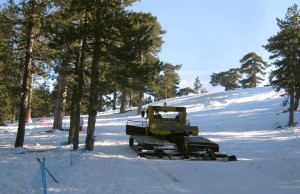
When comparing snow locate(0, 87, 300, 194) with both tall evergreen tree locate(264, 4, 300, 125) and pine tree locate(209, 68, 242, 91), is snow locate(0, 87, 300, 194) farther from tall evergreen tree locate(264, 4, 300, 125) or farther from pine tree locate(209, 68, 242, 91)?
pine tree locate(209, 68, 242, 91)

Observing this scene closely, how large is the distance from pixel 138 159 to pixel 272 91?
43.8 meters

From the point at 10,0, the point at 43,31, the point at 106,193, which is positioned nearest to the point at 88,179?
the point at 106,193

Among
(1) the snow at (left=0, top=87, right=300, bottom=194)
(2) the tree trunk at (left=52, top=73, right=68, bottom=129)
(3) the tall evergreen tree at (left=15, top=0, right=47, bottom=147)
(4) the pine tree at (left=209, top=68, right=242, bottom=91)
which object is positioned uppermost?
(4) the pine tree at (left=209, top=68, right=242, bottom=91)

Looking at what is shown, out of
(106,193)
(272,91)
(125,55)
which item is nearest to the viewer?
(106,193)

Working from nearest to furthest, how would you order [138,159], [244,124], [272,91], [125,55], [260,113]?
[138,159], [125,55], [244,124], [260,113], [272,91]

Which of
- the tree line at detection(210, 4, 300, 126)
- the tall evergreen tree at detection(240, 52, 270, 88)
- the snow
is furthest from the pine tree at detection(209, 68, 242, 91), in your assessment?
the snow

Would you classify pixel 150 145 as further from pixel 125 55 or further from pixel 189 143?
pixel 125 55

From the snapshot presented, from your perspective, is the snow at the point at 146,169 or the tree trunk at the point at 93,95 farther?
the tree trunk at the point at 93,95

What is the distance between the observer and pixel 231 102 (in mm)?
46750

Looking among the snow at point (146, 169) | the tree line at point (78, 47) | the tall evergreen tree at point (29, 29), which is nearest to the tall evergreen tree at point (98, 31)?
the tree line at point (78, 47)

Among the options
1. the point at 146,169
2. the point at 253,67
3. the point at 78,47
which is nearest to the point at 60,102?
the point at 78,47

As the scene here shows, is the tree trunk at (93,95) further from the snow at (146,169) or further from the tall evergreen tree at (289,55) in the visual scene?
the tall evergreen tree at (289,55)

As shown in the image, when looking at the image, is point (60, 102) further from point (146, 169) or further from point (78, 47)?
point (146, 169)

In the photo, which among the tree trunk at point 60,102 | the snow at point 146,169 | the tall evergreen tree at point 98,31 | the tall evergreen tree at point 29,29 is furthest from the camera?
the tree trunk at point 60,102
